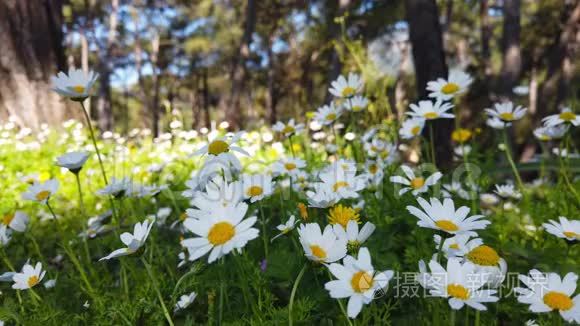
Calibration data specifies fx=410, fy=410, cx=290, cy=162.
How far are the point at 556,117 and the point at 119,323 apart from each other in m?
1.61

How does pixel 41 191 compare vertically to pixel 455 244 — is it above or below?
above

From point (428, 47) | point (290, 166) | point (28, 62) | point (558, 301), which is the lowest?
point (558, 301)

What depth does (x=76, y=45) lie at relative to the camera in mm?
19156

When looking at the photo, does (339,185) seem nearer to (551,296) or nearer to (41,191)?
(551,296)

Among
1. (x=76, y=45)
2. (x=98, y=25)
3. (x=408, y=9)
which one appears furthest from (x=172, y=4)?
(x=408, y=9)

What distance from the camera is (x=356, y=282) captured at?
76cm

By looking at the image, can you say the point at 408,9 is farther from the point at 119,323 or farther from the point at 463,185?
the point at 119,323

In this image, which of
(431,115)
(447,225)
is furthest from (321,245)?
(431,115)

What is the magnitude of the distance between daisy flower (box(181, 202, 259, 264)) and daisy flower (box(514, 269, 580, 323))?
21.5 inches

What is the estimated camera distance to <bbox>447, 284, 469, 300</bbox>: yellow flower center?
0.72 meters

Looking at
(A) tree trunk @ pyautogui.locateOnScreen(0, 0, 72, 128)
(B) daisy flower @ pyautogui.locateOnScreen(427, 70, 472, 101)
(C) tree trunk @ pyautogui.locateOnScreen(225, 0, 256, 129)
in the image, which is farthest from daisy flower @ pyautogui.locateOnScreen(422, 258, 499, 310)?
(C) tree trunk @ pyautogui.locateOnScreen(225, 0, 256, 129)

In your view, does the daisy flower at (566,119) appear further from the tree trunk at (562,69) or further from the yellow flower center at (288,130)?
the tree trunk at (562,69)

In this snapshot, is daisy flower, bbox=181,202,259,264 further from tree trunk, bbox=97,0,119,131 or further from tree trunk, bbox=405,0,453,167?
tree trunk, bbox=97,0,119,131

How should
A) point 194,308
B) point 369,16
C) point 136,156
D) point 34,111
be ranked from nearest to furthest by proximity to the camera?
point 194,308 → point 136,156 → point 34,111 → point 369,16
